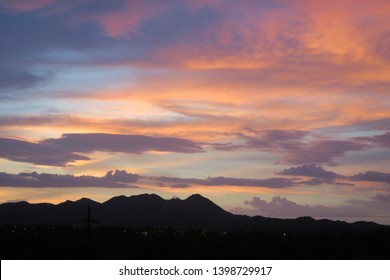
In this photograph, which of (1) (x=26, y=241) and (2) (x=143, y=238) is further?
(2) (x=143, y=238)

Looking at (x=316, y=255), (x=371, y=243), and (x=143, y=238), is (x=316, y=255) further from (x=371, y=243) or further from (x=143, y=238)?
(x=143, y=238)

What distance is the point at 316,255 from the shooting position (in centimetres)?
11788

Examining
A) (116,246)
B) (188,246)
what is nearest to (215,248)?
(188,246)

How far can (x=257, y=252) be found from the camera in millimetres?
114125

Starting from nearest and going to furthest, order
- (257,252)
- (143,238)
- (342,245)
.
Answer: (257,252) < (342,245) < (143,238)
